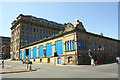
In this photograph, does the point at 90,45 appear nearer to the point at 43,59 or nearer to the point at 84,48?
the point at 84,48

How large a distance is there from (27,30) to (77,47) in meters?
50.3

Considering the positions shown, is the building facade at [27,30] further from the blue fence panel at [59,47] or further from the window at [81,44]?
the window at [81,44]

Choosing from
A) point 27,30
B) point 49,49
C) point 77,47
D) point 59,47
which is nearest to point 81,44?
point 77,47

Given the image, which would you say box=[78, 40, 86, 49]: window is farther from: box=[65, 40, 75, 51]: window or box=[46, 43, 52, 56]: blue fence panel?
box=[46, 43, 52, 56]: blue fence panel

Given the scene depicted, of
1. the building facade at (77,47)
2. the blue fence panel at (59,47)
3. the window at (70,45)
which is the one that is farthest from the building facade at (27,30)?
the window at (70,45)

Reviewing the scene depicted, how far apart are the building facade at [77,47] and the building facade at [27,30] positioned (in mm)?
29321

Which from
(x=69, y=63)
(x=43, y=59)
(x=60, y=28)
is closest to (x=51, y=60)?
(x=43, y=59)

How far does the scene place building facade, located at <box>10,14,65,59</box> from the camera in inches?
3017

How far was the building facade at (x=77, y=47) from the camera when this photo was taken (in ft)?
117

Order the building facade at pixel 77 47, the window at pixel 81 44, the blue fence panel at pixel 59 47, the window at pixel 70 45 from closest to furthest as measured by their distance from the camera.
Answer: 1. the building facade at pixel 77 47
2. the window at pixel 81 44
3. the window at pixel 70 45
4. the blue fence panel at pixel 59 47

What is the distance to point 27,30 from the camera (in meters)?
79.8

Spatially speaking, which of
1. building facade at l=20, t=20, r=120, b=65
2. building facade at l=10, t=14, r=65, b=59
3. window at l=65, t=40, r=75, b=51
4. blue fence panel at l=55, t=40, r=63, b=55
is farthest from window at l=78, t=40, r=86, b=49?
building facade at l=10, t=14, r=65, b=59

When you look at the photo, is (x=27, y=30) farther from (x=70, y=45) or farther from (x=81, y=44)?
(x=81, y=44)

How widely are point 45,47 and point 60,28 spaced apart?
170 ft
